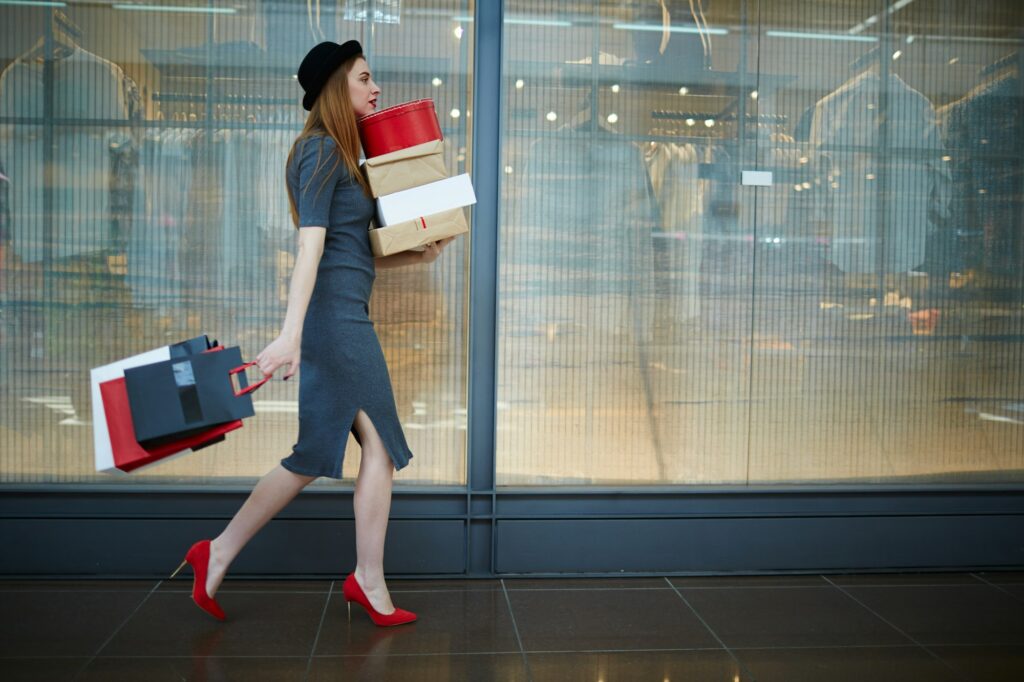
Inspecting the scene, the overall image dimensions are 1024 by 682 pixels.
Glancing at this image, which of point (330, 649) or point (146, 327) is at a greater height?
point (146, 327)

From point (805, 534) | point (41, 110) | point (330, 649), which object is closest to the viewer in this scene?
point (330, 649)

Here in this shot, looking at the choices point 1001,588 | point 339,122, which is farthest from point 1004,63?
point 339,122

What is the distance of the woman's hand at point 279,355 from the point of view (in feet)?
9.18

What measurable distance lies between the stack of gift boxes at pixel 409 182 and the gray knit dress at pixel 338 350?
71 millimetres

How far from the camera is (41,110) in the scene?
3680 millimetres

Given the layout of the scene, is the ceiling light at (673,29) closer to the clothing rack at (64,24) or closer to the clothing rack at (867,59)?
the clothing rack at (867,59)

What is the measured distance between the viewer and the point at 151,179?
371 centimetres

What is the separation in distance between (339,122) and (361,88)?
0.15m

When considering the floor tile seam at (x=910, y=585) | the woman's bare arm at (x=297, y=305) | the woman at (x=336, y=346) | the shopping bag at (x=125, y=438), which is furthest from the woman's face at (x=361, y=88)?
the floor tile seam at (x=910, y=585)

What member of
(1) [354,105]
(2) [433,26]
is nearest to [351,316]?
(1) [354,105]

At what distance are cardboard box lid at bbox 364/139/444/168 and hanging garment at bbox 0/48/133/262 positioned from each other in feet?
3.95

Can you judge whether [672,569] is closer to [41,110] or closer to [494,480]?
[494,480]

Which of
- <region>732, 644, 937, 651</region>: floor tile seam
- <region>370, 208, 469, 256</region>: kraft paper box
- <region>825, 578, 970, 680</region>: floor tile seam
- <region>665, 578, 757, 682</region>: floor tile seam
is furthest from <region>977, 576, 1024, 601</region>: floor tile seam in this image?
<region>370, 208, 469, 256</region>: kraft paper box

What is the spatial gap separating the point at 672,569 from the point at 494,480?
79cm
